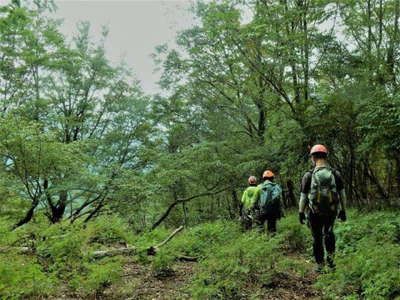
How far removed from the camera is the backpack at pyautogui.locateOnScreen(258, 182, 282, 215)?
8.28 meters

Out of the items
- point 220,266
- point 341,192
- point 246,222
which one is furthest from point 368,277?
point 246,222

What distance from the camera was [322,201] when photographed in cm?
492

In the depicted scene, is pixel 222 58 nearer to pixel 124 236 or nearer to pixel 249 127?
pixel 249 127

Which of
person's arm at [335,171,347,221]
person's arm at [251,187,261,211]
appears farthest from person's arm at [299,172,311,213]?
person's arm at [251,187,261,211]

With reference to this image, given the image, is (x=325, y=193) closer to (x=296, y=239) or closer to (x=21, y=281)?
(x=296, y=239)

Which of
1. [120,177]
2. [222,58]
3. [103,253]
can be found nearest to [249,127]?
[222,58]

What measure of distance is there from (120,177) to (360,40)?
11450mm

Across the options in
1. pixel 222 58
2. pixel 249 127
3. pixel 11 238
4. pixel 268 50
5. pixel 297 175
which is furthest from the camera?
pixel 249 127

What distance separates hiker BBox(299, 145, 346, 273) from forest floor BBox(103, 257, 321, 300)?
508 millimetres

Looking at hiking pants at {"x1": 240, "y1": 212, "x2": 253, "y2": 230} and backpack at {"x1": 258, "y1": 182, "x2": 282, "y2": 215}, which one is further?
hiking pants at {"x1": 240, "y1": 212, "x2": 253, "y2": 230}

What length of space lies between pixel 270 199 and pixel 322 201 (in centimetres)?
343

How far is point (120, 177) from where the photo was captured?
13.8 metres

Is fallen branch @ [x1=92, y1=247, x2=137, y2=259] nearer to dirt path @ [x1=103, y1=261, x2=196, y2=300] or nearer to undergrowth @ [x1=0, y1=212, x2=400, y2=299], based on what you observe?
undergrowth @ [x1=0, y1=212, x2=400, y2=299]

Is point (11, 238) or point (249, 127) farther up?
point (249, 127)
